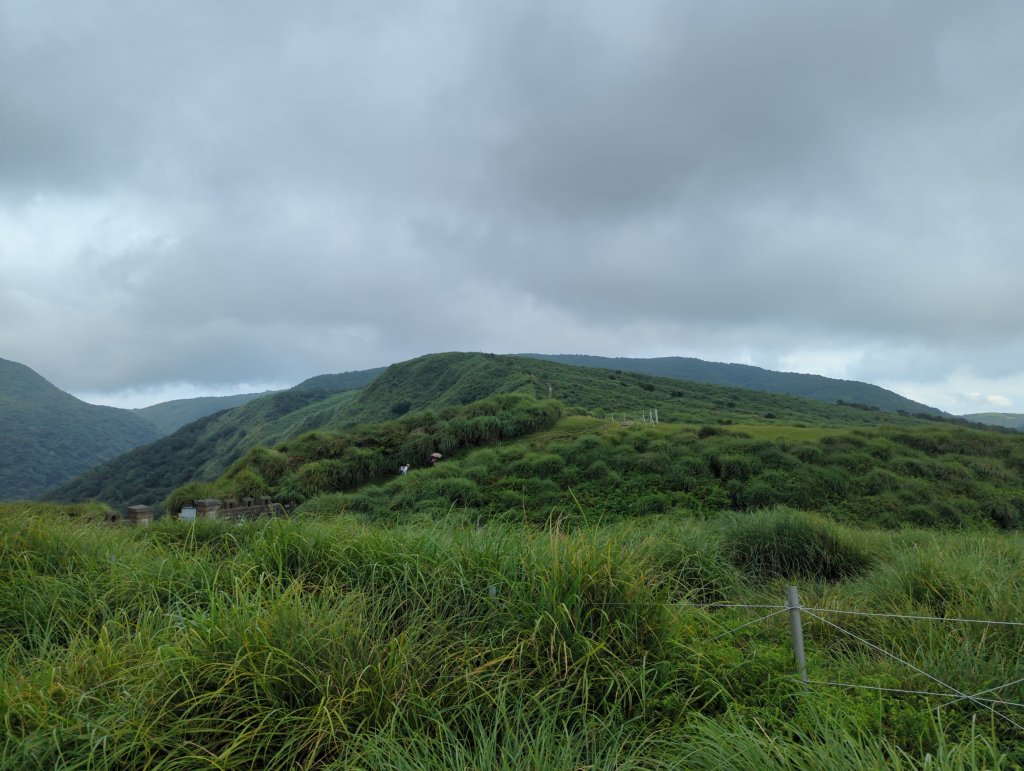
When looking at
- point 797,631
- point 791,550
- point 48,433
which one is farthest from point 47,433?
point 797,631

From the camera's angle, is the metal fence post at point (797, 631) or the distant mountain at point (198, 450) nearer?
the metal fence post at point (797, 631)

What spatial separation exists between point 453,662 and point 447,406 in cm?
2699

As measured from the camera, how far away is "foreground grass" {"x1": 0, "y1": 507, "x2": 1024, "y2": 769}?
2.10 m

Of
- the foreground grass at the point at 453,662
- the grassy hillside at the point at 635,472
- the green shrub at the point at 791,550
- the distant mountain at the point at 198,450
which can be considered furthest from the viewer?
the distant mountain at the point at 198,450

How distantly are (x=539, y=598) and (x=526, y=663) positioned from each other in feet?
1.36

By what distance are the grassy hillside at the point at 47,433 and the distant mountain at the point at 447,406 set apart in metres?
11.4

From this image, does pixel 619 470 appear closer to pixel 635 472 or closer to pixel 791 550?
pixel 635 472

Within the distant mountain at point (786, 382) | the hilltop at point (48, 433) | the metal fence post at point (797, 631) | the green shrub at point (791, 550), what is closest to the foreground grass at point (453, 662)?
the metal fence post at point (797, 631)

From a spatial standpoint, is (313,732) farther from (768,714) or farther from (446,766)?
(768,714)

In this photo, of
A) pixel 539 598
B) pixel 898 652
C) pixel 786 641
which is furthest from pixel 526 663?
pixel 898 652

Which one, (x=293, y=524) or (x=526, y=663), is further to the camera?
(x=293, y=524)

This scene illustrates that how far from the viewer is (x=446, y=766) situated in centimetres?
205

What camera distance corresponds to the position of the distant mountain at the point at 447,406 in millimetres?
36781

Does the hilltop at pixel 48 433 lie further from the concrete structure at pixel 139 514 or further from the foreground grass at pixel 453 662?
the foreground grass at pixel 453 662
